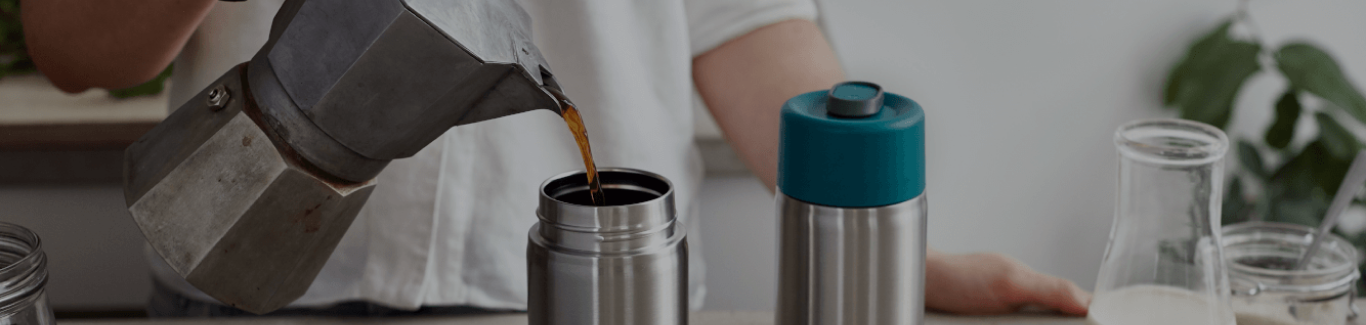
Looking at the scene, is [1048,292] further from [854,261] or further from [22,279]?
[22,279]

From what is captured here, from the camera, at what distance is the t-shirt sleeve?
80 cm

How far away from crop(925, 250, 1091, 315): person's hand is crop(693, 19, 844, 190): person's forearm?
16 cm

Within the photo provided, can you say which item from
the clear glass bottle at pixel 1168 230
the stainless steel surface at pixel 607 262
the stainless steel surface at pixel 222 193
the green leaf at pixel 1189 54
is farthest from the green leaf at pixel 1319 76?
the stainless steel surface at pixel 222 193

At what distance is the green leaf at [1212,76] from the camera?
1.47 metres

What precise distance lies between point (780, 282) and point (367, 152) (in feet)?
0.71

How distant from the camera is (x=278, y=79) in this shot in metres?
0.39

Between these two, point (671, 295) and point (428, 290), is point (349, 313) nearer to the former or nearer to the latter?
point (428, 290)

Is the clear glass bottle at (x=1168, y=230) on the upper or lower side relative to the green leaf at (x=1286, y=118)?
upper

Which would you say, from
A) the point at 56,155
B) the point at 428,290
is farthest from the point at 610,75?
the point at 56,155

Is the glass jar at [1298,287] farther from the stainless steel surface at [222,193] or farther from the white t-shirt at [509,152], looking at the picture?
the stainless steel surface at [222,193]

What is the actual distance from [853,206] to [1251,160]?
4.63ft

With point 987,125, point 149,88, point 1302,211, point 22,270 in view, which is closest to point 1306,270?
point 22,270

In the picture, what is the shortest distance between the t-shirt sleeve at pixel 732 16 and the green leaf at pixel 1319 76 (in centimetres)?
99

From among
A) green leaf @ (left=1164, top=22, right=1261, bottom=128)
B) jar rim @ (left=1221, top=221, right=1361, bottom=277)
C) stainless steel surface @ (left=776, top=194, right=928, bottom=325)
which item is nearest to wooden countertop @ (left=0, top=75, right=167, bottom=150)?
stainless steel surface @ (left=776, top=194, right=928, bottom=325)
